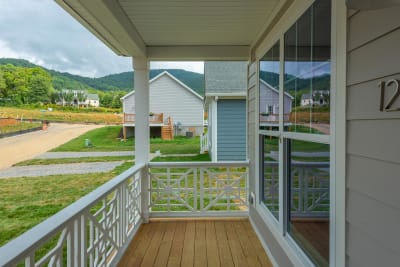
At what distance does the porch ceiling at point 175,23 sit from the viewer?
228cm

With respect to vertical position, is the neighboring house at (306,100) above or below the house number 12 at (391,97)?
above

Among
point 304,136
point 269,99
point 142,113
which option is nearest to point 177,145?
point 142,113

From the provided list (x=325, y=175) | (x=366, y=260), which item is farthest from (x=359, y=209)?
(x=325, y=175)

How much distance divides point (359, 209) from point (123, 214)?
7.75 feet

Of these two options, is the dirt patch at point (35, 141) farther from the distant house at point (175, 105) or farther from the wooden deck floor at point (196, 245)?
the distant house at point (175, 105)

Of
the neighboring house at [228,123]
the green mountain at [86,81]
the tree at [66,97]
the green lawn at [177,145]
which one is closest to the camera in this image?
the green mountain at [86,81]

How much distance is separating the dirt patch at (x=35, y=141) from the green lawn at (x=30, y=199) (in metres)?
0.35

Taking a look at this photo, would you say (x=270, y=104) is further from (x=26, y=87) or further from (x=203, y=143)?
(x=203, y=143)

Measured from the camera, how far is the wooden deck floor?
2.64 meters

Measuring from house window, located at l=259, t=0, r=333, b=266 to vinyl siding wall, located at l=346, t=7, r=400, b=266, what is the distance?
0.25 metres

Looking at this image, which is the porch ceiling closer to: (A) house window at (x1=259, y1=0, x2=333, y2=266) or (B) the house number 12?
(A) house window at (x1=259, y1=0, x2=333, y2=266)

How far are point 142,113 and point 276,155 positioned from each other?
1961 mm

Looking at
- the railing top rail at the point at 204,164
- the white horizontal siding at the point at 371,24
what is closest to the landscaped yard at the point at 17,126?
the railing top rail at the point at 204,164

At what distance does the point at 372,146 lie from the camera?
1.05m
